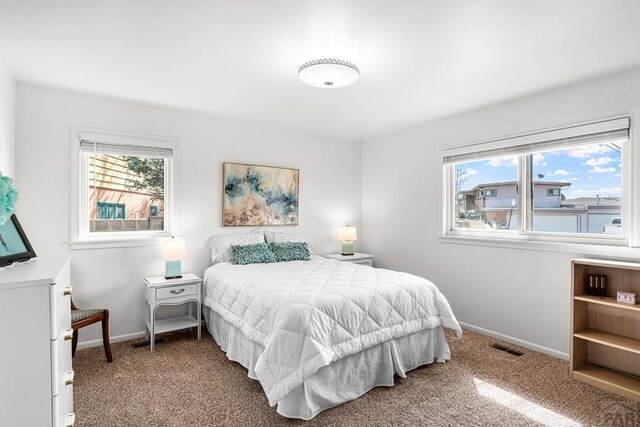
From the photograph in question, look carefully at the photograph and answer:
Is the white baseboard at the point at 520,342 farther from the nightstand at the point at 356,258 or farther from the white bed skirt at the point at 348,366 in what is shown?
the nightstand at the point at 356,258

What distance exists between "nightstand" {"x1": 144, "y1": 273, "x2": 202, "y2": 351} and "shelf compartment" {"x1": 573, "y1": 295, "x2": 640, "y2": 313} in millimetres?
3392

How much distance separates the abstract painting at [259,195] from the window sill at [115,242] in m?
0.80

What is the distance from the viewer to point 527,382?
2619 millimetres

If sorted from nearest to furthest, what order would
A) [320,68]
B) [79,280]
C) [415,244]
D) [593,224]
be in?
[320,68], [593,224], [79,280], [415,244]

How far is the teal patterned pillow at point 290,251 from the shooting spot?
3.99 metres

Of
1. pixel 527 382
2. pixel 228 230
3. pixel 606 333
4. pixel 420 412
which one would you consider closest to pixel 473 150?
pixel 606 333

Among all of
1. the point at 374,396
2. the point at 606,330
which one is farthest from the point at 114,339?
the point at 606,330

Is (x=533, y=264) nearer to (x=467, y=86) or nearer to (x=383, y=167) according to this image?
(x=467, y=86)

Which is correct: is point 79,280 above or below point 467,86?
below

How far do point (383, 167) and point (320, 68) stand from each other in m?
2.73

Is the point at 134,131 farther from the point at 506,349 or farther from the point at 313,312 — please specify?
the point at 506,349

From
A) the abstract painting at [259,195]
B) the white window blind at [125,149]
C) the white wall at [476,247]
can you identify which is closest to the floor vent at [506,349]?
the white wall at [476,247]

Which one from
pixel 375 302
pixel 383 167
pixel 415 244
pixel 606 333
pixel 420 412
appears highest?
pixel 383 167

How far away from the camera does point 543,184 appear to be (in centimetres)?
330
